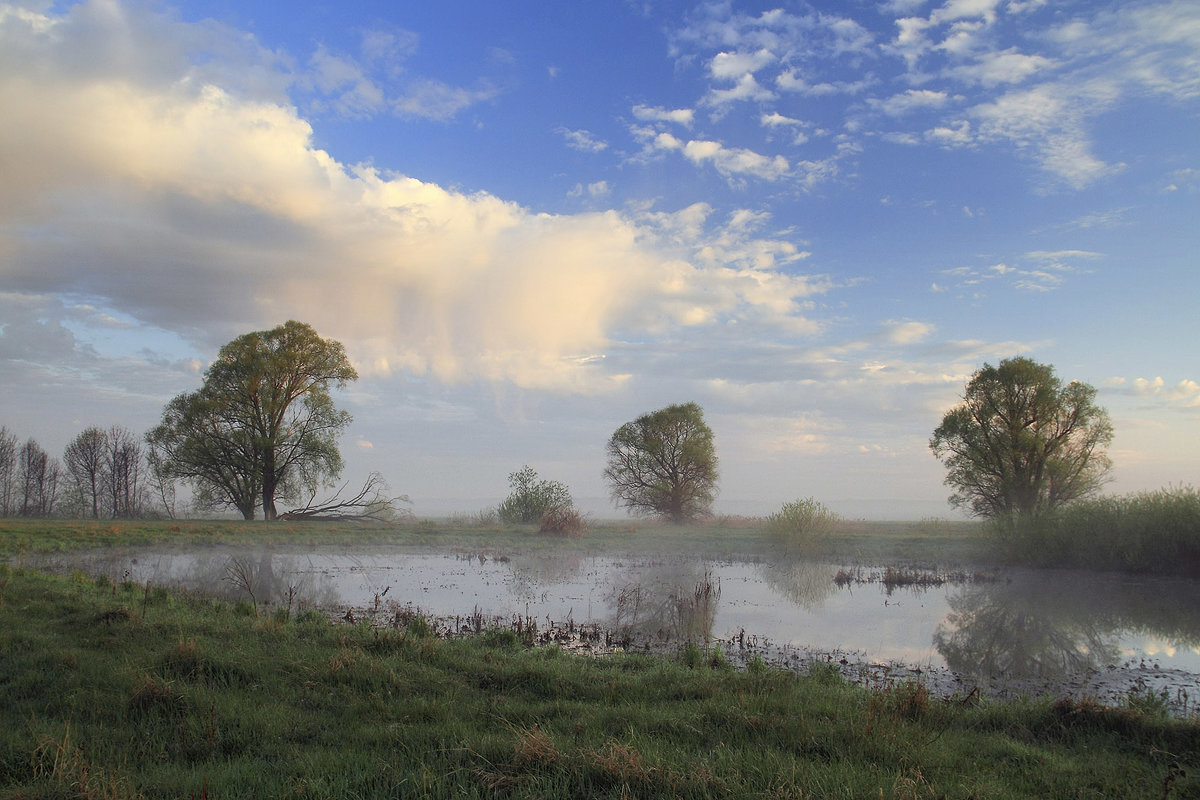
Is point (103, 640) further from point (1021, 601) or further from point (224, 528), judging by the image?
point (224, 528)

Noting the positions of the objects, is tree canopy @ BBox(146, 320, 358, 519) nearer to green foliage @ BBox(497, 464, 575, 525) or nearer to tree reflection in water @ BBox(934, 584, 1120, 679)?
green foliage @ BBox(497, 464, 575, 525)

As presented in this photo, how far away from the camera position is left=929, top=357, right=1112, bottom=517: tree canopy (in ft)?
95.7

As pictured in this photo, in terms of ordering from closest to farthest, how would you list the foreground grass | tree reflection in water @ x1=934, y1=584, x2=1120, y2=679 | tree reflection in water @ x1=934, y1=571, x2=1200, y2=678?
1. the foreground grass
2. tree reflection in water @ x1=934, y1=584, x2=1120, y2=679
3. tree reflection in water @ x1=934, y1=571, x2=1200, y2=678

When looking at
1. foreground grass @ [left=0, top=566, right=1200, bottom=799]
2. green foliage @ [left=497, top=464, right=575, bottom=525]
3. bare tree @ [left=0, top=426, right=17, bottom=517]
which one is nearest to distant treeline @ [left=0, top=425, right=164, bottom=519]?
bare tree @ [left=0, top=426, right=17, bottom=517]

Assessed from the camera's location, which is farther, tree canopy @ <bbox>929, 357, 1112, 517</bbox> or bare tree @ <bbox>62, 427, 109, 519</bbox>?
bare tree @ <bbox>62, 427, 109, 519</bbox>

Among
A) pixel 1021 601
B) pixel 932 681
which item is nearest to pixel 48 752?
pixel 932 681

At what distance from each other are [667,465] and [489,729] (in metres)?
43.7

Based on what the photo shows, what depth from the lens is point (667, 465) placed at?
4875 cm

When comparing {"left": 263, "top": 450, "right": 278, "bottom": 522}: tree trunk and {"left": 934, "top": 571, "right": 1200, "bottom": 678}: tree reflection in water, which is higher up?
{"left": 263, "top": 450, "right": 278, "bottom": 522}: tree trunk

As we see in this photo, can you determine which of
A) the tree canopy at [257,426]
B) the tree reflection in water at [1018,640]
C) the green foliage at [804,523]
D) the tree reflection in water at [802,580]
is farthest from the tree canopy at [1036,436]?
the tree canopy at [257,426]

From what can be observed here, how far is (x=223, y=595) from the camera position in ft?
44.4

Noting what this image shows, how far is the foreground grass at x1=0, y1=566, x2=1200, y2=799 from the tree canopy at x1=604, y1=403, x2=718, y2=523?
40.0 metres

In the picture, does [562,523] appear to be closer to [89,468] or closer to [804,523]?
[804,523]

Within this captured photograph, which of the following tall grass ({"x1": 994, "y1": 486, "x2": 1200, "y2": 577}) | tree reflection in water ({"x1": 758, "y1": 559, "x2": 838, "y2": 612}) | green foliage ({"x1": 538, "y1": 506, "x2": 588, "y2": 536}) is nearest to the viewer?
tree reflection in water ({"x1": 758, "y1": 559, "x2": 838, "y2": 612})
